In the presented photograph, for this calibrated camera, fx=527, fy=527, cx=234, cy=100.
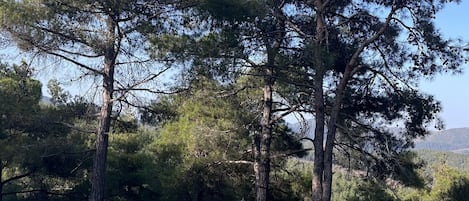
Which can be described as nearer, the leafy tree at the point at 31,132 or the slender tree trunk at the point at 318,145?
the slender tree trunk at the point at 318,145

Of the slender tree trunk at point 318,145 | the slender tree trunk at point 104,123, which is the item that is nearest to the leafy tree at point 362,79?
the slender tree trunk at point 318,145

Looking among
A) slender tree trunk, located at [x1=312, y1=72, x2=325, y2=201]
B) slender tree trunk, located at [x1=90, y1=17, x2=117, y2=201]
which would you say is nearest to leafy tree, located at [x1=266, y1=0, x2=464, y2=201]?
slender tree trunk, located at [x1=312, y1=72, x2=325, y2=201]

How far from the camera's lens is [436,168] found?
60.2ft

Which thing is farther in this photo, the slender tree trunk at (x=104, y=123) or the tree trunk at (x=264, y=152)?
the tree trunk at (x=264, y=152)

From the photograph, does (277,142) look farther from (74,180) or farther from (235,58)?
(74,180)

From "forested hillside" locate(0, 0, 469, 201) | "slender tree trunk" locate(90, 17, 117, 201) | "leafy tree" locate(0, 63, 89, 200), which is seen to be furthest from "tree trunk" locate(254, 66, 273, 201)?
"leafy tree" locate(0, 63, 89, 200)

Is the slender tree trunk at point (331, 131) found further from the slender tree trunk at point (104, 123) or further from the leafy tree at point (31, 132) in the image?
the leafy tree at point (31, 132)

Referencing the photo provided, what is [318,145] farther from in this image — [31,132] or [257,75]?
[31,132]

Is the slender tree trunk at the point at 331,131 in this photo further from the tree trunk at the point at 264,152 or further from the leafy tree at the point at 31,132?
the leafy tree at the point at 31,132

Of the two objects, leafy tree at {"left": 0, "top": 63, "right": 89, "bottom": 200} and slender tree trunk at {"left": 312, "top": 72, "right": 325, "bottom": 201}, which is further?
leafy tree at {"left": 0, "top": 63, "right": 89, "bottom": 200}

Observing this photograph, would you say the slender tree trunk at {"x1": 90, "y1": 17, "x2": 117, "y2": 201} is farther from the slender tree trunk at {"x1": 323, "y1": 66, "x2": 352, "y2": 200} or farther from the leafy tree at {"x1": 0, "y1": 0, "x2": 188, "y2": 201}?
the slender tree trunk at {"x1": 323, "y1": 66, "x2": 352, "y2": 200}

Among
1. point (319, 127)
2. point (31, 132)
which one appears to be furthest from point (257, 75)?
point (31, 132)

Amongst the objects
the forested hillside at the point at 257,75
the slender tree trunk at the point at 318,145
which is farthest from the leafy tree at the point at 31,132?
the slender tree trunk at the point at 318,145

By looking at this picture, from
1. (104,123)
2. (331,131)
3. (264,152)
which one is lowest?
(264,152)
